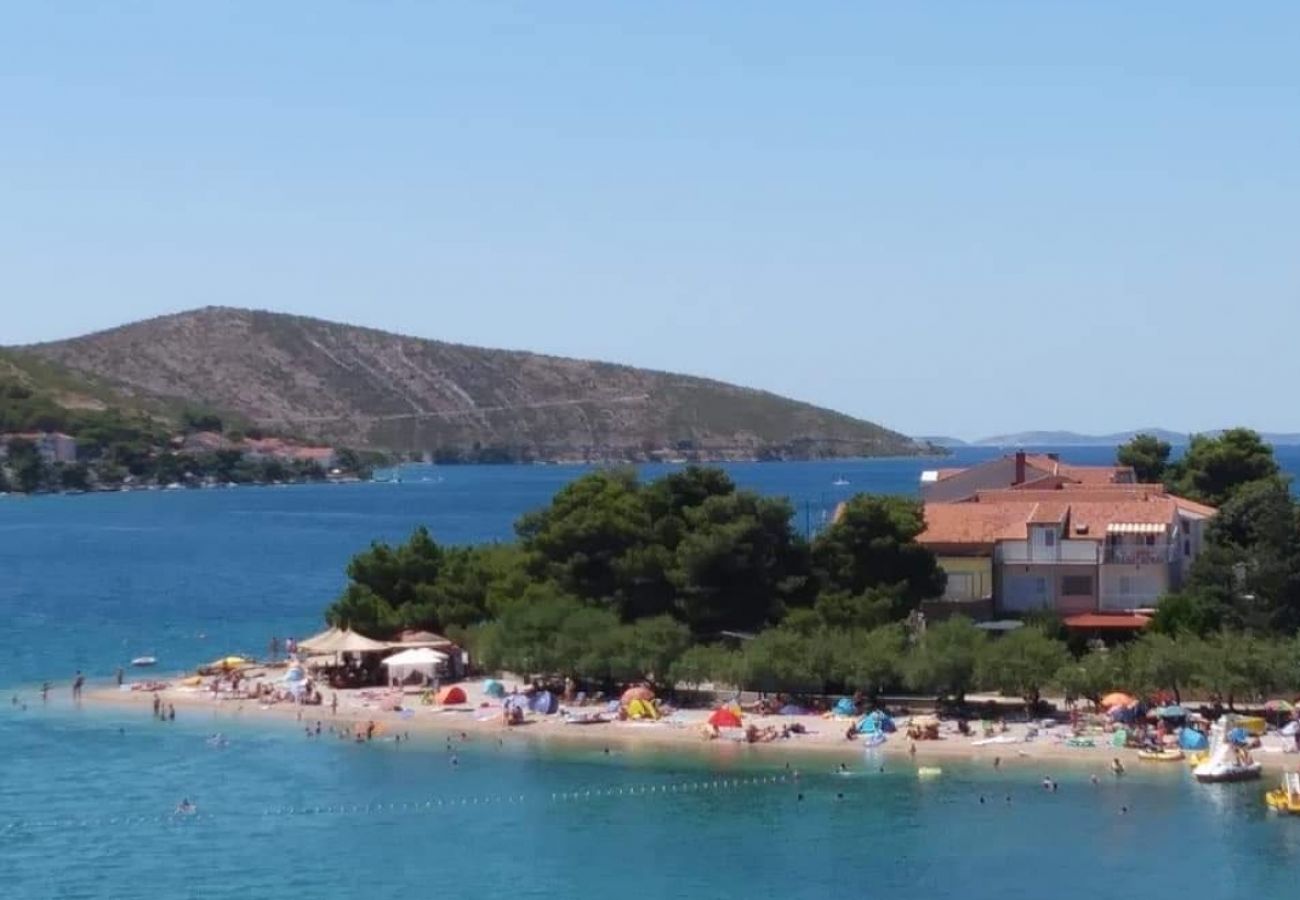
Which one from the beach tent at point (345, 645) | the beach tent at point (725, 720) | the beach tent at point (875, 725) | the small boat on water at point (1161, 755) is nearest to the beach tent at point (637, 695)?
the beach tent at point (725, 720)

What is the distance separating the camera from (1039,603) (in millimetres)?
64875

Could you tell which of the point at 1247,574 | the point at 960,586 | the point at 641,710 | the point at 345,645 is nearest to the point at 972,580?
the point at 960,586

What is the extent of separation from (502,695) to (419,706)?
8.13 feet

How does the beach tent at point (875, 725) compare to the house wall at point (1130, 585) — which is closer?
the beach tent at point (875, 725)

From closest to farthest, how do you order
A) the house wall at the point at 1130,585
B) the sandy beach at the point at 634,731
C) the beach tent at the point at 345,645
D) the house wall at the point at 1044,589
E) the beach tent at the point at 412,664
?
the sandy beach at the point at 634,731 < the beach tent at the point at 412,664 < the house wall at the point at 1130,585 < the house wall at the point at 1044,589 < the beach tent at the point at 345,645

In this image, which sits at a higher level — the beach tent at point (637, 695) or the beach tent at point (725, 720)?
the beach tent at point (637, 695)

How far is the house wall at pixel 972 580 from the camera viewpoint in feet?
212

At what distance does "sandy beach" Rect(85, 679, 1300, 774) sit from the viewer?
51438mm

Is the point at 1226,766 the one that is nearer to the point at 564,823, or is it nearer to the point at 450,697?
the point at 564,823

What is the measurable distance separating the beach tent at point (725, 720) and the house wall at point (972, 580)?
39.0ft

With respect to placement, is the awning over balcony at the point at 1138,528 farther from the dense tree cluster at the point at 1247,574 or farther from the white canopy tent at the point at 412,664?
the white canopy tent at the point at 412,664

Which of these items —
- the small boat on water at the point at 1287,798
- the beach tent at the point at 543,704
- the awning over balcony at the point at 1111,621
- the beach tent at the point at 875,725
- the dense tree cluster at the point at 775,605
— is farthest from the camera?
the awning over balcony at the point at 1111,621

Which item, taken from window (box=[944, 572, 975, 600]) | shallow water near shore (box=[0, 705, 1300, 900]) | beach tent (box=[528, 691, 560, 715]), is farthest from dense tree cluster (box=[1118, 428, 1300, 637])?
beach tent (box=[528, 691, 560, 715])

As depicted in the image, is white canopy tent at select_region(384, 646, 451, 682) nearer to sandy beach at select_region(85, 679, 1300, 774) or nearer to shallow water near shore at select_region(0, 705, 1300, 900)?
sandy beach at select_region(85, 679, 1300, 774)
